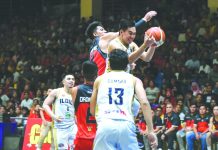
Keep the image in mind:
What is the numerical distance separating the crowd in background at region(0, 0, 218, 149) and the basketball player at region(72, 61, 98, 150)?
Result: 8170 millimetres

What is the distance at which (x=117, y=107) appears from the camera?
6738 millimetres

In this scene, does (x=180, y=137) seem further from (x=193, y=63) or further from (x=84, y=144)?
(x=84, y=144)

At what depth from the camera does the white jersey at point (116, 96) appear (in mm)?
6719

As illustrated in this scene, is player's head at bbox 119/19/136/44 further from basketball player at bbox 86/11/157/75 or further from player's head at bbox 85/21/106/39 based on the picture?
player's head at bbox 85/21/106/39

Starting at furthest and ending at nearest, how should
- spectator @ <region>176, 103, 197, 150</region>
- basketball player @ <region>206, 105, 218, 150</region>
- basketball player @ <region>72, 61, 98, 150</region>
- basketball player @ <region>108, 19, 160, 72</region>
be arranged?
spectator @ <region>176, 103, 197, 150</region>
basketball player @ <region>206, 105, 218, 150</region>
basketball player @ <region>72, 61, 98, 150</region>
basketball player @ <region>108, 19, 160, 72</region>

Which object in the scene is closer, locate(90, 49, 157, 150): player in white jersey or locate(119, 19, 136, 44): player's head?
locate(90, 49, 157, 150): player in white jersey

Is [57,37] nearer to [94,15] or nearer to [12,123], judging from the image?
[94,15]

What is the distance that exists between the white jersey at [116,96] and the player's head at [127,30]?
1197mm

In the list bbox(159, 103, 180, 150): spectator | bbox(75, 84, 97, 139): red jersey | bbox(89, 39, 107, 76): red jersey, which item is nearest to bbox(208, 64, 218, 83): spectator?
bbox(159, 103, 180, 150): spectator

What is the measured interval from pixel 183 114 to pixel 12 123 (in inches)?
195

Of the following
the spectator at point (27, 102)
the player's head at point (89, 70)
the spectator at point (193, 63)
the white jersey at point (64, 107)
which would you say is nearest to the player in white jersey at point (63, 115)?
the white jersey at point (64, 107)

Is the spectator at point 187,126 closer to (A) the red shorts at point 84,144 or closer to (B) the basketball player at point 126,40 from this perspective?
(A) the red shorts at point 84,144

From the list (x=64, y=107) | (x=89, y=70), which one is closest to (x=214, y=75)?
(x=64, y=107)

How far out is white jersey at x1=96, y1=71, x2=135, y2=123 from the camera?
22.0 ft
